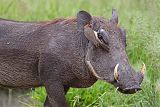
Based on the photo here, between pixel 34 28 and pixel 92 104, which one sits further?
pixel 92 104

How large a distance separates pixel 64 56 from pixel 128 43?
5.33ft

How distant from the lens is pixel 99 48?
5090mm

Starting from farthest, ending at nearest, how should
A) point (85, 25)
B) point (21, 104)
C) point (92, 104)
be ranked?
1. point (21, 104)
2. point (92, 104)
3. point (85, 25)

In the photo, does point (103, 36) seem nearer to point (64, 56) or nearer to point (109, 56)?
point (109, 56)

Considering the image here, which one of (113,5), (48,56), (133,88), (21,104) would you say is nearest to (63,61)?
(48,56)

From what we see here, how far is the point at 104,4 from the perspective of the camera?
8438 mm

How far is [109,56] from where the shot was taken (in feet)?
16.5

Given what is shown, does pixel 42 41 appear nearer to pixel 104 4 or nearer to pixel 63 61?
pixel 63 61

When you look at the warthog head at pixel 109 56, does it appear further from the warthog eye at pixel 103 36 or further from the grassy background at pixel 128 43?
the grassy background at pixel 128 43

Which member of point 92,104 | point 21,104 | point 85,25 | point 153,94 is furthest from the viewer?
point 21,104

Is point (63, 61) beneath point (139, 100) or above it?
above

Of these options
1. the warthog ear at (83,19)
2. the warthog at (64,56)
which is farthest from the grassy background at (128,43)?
the warthog ear at (83,19)

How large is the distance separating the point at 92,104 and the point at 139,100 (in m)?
0.49

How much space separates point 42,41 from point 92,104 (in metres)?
0.99
